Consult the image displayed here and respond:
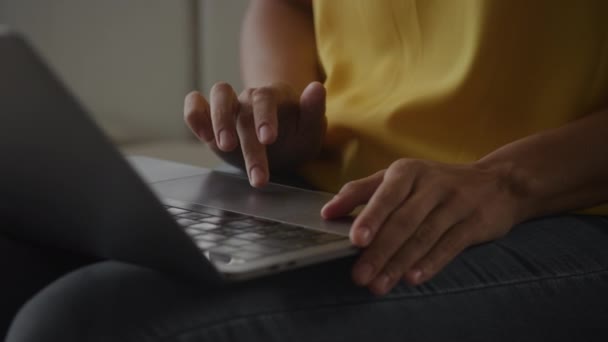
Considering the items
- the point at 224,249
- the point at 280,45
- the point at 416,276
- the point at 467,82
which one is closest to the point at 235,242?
the point at 224,249

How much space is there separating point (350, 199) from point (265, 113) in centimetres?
16

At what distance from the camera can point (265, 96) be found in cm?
79

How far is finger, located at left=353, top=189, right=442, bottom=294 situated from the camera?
588 mm

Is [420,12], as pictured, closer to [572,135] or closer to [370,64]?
[370,64]

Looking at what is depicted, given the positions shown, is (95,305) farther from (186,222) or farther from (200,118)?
(200,118)

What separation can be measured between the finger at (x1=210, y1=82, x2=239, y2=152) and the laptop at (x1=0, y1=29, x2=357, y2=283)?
81 mm

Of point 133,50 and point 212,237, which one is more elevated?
point 212,237

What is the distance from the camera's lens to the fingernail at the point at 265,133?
747 mm

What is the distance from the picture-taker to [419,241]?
620 mm

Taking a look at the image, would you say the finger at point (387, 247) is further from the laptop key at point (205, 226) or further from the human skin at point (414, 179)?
the laptop key at point (205, 226)

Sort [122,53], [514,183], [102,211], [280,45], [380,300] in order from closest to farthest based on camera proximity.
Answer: [102,211] → [380,300] → [514,183] → [280,45] → [122,53]

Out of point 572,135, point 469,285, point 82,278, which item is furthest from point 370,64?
point 82,278

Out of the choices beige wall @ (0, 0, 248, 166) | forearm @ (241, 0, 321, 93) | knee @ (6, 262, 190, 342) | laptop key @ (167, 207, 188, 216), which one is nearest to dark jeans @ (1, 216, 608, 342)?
knee @ (6, 262, 190, 342)

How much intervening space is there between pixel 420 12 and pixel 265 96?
191mm
